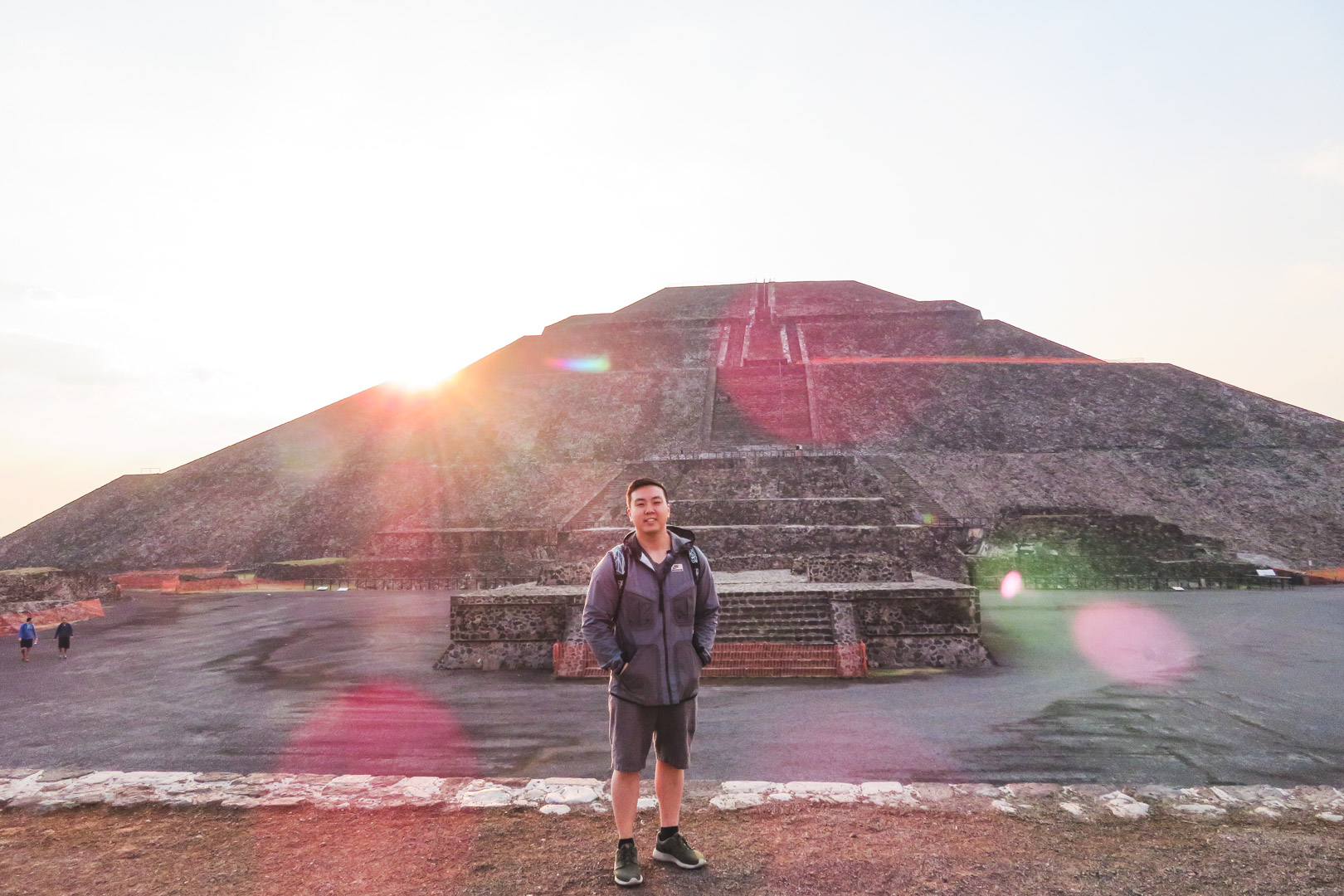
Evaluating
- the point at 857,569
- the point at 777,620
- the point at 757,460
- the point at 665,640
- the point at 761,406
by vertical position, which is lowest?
the point at 777,620

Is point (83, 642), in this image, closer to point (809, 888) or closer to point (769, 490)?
point (809, 888)

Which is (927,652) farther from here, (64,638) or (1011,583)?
(64,638)

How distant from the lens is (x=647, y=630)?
3.59m

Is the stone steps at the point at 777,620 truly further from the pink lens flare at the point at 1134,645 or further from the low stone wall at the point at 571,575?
the pink lens flare at the point at 1134,645

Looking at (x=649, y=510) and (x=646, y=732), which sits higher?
(x=649, y=510)

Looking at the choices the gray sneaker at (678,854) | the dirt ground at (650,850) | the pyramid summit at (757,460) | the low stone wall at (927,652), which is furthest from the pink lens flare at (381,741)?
the pyramid summit at (757,460)

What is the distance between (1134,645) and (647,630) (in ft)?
34.1

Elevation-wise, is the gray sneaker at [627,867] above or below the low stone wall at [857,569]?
Answer: below

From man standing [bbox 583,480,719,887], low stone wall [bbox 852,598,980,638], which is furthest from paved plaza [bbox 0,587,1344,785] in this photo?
man standing [bbox 583,480,719,887]

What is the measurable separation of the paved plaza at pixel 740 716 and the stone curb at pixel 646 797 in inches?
28.5

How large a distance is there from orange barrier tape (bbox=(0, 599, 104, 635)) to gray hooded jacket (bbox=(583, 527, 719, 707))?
56.3 ft

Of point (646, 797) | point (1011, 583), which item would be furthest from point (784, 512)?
point (646, 797)

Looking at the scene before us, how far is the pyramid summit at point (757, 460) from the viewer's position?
80.9 feet

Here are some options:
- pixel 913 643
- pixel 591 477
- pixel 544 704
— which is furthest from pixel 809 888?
pixel 591 477
